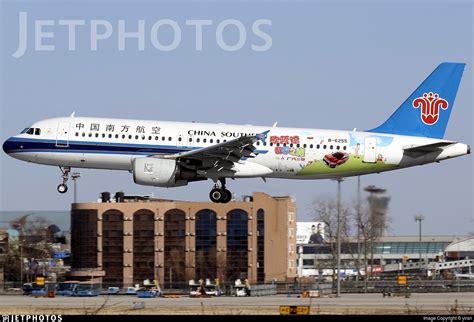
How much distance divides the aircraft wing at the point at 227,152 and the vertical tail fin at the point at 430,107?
26.4 ft

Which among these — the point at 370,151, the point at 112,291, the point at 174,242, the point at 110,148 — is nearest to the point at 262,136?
the point at 370,151

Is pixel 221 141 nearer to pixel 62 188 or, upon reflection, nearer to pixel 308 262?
pixel 62 188

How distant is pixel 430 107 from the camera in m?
64.7

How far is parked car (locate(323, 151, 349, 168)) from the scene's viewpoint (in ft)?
199

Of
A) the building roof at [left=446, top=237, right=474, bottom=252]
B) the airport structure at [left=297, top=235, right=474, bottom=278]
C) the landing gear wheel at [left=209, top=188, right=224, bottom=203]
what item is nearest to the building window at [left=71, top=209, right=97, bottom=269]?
the airport structure at [left=297, top=235, right=474, bottom=278]

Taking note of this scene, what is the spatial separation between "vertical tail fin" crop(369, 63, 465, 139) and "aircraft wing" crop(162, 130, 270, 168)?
317 inches

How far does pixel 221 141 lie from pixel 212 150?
5.07 feet

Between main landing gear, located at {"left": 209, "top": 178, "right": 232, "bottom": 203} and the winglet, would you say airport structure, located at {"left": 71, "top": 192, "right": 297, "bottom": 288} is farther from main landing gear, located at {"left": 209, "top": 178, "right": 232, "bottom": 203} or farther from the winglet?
the winglet

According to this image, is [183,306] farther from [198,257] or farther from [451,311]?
[198,257]

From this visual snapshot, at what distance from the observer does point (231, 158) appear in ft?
199

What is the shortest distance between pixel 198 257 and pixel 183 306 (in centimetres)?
5030

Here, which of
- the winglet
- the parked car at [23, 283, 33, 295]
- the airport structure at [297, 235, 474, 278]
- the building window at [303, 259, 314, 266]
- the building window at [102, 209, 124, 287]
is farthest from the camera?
the building window at [303, 259, 314, 266]

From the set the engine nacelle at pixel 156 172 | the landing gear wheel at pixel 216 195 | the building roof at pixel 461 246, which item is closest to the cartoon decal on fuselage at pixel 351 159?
the landing gear wheel at pixel 216 195

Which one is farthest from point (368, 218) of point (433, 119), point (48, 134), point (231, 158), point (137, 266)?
point (137, 266)
